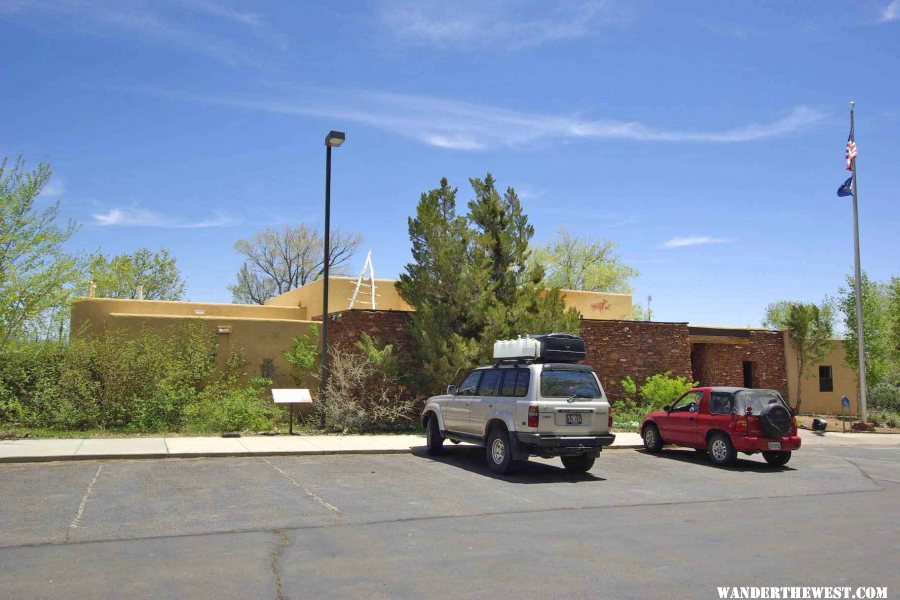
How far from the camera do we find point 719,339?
28062 mm

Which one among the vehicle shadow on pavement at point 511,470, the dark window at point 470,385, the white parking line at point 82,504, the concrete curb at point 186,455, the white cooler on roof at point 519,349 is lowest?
the vehicle shadow on pavement at point 511,470

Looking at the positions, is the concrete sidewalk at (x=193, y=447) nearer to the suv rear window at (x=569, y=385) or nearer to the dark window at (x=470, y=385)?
the dark window at (x=470, y=385)

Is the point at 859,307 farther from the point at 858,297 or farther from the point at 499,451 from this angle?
the point at 499,451

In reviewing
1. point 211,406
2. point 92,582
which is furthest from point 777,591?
point 211,406

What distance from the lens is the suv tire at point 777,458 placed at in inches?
597

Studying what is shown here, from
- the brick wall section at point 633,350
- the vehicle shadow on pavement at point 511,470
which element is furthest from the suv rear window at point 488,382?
the brick wall section at point 633,350

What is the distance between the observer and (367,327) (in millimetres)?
20062

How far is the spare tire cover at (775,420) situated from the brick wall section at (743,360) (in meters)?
13.7

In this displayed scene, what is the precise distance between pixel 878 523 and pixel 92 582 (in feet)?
29.3

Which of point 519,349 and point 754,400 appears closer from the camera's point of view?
point 519,349

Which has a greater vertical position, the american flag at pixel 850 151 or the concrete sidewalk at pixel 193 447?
the american flag at pixel 850 151

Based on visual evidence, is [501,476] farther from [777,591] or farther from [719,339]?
[719,339]

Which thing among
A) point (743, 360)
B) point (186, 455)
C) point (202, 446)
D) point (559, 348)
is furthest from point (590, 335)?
point (186, 455)

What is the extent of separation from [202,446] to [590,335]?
13453 millimetres
